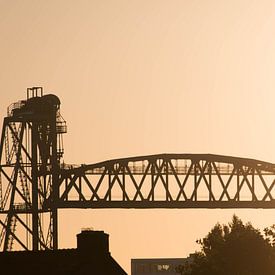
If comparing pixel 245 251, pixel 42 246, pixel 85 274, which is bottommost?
pixel 85 274

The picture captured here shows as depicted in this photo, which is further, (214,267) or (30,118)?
(30,118)

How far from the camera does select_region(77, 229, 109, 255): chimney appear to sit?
424ft

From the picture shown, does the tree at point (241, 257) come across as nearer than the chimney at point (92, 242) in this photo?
No

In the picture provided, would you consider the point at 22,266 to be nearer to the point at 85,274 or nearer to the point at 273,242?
the point at 85,274

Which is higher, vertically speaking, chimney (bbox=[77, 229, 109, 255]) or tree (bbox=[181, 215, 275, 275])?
tree (bbox=[181, 215, 275, 275])

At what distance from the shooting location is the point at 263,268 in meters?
156

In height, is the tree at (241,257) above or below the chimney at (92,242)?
above

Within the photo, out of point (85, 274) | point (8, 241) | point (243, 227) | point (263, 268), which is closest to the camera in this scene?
point (85, 274)

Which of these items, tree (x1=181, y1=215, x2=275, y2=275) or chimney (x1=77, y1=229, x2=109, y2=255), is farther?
tree (x1=181, y1=215, x2=275, y2=275)

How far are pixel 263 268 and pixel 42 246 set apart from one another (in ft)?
149

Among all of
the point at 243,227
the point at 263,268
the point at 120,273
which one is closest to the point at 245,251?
the point at 263,268

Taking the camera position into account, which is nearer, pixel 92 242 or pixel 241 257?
pixel 92 242

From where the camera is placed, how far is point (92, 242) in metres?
129

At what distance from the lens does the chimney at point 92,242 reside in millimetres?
129125
